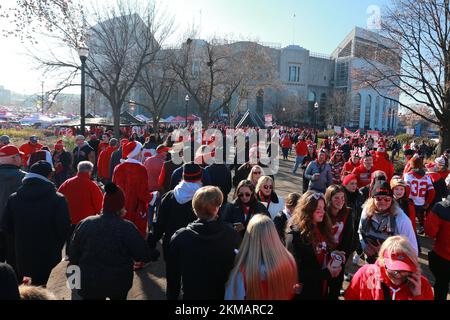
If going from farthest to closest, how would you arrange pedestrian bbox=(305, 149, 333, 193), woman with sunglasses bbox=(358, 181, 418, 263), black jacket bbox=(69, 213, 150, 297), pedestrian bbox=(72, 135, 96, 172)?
pedestrian bbox=(72, 135, 96, 172)
pedestrian bbox=(305, 149, 333, 193)
woman with sunglasses bbox=(358, 181, 418, 263)
black jacket bbox=(69, 213, 150, 297)

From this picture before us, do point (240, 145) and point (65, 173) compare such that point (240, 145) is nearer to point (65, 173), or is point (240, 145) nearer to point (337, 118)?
point (65, 173)

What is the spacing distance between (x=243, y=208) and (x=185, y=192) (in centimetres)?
72

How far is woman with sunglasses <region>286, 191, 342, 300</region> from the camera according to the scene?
347 cm

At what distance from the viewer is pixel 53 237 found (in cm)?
401

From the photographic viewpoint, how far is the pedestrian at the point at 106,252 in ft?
10.5

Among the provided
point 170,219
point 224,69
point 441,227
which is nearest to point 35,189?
point 170,219

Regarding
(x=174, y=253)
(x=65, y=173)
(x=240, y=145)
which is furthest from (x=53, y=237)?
(x=240, y=145)

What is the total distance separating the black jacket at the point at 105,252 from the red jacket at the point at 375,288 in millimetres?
1715

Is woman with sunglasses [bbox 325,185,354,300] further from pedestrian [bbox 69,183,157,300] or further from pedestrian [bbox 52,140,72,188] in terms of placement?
pedestrian [bbox 52,140,72,188]

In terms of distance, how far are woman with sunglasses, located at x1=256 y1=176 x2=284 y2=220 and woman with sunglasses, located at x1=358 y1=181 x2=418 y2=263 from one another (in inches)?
45.8

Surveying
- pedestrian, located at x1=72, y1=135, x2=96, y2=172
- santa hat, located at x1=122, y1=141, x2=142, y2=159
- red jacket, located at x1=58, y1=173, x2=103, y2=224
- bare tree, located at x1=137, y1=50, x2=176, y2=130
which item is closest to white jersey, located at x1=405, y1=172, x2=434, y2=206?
santa hat, located at x1=122, y1=141, x2=142, y2=159

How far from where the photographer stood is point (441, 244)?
14.0ft

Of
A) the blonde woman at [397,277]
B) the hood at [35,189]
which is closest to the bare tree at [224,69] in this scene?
the hood at [35,189]

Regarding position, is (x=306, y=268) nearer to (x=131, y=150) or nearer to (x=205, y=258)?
(x=205, y=258)
